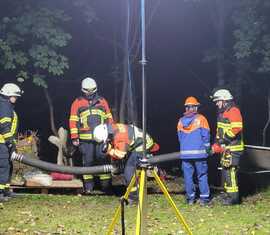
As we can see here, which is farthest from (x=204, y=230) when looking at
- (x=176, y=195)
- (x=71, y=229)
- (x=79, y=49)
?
(x=79, y=49)

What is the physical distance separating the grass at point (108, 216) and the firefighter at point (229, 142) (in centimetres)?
32

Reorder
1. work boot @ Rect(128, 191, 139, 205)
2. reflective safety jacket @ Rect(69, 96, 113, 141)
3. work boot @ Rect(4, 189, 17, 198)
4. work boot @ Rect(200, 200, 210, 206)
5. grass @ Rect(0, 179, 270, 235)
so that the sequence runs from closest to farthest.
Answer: grass @ Rect(0, 179, 270, 235)
work boot @ Rect(128, 191, 139, 205)
work boot @ Rect(200, 200, 210, 206)
work boot @ Rect(4, 189, 17, 198)
reflective safety jacket @ Rect(69, 96, 113, 141)

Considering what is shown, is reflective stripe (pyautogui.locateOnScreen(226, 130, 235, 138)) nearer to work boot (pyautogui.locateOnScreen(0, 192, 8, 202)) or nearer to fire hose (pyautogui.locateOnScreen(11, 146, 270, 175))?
fire hose (pyautogui.locateOnScreen(11, 146, 270, 175))

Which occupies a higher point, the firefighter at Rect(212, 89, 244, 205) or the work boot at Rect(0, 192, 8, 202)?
the firefighter at Rect(212, 89, 244, 205)

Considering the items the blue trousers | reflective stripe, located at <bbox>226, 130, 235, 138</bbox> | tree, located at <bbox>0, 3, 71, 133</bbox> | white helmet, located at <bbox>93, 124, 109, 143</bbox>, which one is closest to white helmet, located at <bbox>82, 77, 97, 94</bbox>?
tree, located at <bbox>0, 3, 71, 133</bbox>

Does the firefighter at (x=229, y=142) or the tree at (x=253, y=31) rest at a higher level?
the tree at (x=253, y=31)

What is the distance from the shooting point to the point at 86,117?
11406mm

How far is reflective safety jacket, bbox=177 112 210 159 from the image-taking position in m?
10.3

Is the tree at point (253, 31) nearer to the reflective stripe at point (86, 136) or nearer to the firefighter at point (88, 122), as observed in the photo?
the firefighter at point (88, 122)

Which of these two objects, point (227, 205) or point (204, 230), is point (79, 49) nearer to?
point (227, 205)

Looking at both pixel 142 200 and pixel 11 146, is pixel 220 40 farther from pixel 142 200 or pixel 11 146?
pixel 142 200

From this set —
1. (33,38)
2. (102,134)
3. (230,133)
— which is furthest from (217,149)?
(33,38)

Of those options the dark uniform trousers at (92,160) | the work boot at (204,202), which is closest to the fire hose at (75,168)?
the dark uniform trousers at (92,160)

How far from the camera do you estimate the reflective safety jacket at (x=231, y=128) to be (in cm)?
1020
